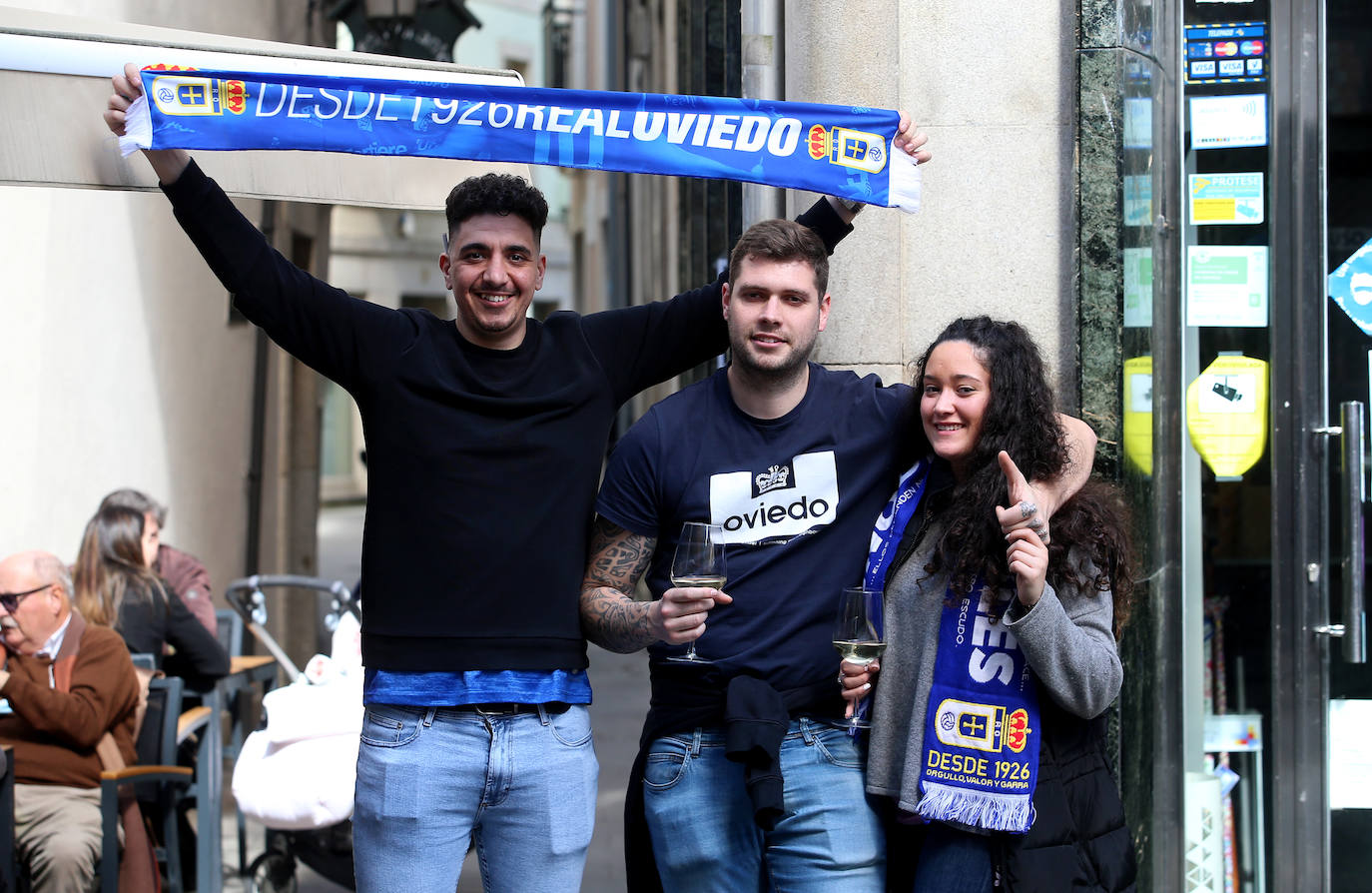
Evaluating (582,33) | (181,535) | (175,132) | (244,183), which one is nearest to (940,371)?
(175,132)

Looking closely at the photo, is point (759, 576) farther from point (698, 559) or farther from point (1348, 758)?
point (1348, 758)

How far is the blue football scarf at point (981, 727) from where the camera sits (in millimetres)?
3014

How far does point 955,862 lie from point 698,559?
83 centimetres

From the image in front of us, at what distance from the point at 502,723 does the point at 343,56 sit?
208 centimetres

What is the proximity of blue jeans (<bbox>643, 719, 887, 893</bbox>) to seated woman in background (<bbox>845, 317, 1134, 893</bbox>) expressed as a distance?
0.27 feet

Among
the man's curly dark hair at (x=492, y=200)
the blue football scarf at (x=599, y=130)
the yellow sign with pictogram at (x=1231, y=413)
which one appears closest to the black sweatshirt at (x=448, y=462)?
the man's curly dark hair at (x=492, y=200)

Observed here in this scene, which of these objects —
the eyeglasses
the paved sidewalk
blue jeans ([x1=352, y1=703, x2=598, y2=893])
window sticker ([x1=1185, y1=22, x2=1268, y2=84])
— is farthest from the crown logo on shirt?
the eyeglasses

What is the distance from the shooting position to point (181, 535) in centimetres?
900

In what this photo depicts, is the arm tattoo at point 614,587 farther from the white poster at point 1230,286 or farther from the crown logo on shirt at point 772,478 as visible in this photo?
the white poster at point 1230,286

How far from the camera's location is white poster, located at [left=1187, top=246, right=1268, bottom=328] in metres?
4.69

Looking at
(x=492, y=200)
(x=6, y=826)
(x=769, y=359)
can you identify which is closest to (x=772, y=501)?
(x=769, y=359)

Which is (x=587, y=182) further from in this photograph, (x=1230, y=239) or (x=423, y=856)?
(x=423, y=856)

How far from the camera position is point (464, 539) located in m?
3.14

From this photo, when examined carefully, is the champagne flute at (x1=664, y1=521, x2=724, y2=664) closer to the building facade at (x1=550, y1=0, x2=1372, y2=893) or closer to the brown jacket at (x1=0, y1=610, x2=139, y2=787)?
the building facade at (x1=550, y1=0, x2=1372, y2=893)
